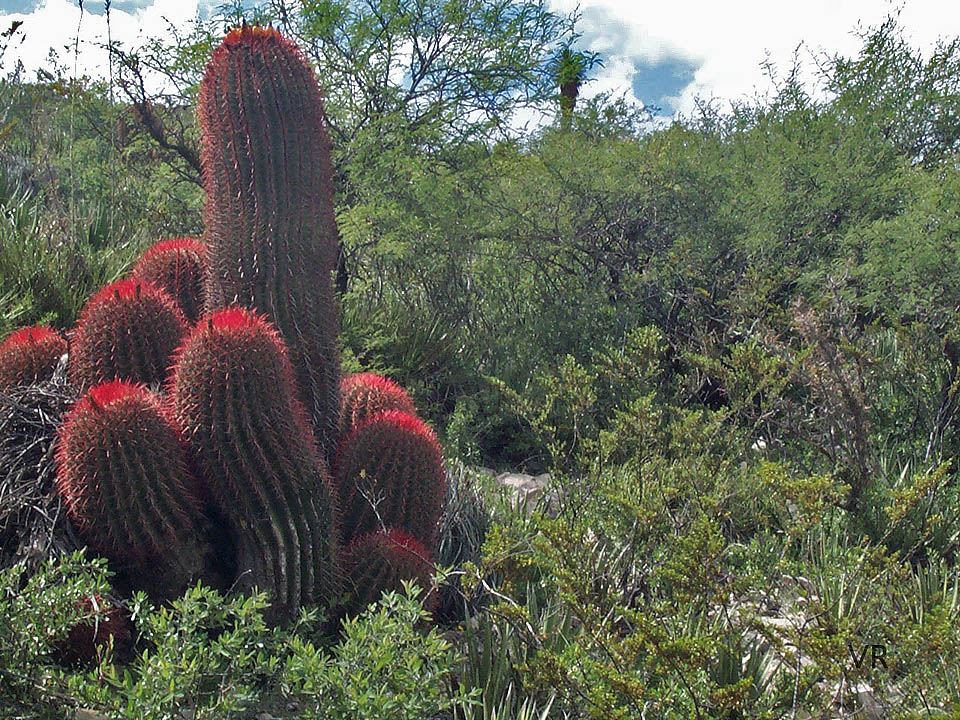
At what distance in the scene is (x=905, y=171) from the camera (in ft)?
25.4

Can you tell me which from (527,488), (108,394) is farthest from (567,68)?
(108,394)

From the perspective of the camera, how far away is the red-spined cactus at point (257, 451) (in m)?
3.07

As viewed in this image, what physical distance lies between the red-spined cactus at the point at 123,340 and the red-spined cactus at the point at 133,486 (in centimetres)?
36

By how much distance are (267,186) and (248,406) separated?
91 cm

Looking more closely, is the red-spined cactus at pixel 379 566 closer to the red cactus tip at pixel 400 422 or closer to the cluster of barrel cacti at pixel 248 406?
the cluster of barrel cacti at pixel 248 406

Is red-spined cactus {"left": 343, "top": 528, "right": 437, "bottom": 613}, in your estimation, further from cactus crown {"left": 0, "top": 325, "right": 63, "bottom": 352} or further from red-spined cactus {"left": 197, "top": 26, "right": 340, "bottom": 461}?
cactus crown {"left": 0, "top": 325, "right": 63, "bottom": 352}

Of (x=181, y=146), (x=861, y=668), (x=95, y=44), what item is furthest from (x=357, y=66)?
(x=861, y=668)

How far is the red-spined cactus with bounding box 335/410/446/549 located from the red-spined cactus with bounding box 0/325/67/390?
4.08 ft

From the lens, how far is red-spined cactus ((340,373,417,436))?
405 cm

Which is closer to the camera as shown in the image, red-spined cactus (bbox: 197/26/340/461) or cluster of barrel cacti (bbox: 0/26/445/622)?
cluster of barrel cacti (bbox: 0/26/445/622)

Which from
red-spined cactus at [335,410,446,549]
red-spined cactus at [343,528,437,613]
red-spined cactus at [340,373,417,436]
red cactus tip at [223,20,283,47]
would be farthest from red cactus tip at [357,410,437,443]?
red cactus tip at [223,20,283,47]

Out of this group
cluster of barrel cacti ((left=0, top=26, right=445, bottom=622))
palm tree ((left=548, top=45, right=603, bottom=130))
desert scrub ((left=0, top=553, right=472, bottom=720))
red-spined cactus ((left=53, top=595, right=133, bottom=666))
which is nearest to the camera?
desert scrub ((left=0, top=553, right=472, bottom=720))

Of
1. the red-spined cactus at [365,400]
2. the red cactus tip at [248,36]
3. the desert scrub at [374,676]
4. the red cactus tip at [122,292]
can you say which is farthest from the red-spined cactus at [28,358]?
the desert scrub at [374,676]

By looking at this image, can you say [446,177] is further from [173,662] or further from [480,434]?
[173,662]
